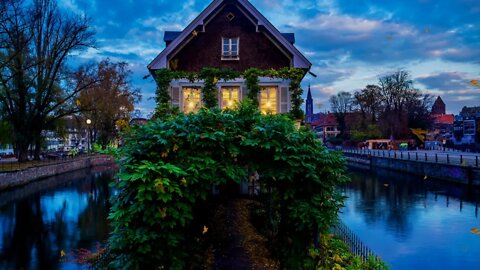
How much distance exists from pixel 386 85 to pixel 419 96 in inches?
307

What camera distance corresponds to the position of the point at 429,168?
44.0 m

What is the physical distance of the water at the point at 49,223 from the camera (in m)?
17.0

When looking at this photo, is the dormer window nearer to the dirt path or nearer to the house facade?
the house facade

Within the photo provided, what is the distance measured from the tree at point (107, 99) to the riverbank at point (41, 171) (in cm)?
422

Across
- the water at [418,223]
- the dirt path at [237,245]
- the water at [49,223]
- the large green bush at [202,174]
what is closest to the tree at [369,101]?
the water at [418,223]

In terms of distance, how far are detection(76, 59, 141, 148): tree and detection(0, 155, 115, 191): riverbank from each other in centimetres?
422

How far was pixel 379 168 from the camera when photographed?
5981cm

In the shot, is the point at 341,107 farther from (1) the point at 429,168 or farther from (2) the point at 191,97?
(2) the point at 191,97

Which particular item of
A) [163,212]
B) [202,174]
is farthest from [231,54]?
[163,212]

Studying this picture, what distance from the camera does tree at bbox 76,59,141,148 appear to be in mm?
52781

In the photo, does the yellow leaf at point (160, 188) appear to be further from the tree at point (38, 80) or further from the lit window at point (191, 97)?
the tree at point (38, 80)

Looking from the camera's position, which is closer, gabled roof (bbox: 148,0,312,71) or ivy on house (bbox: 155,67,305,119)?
ivy on house (bbox: 155,67,305,119)

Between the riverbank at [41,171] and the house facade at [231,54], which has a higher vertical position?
the house facade at [231,54]

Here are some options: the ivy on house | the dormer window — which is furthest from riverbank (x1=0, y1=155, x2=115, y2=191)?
the dormer window
